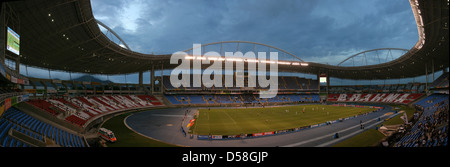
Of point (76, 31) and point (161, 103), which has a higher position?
point (76, 31)

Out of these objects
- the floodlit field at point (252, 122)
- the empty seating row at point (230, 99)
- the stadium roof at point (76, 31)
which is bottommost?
the floodlit field at point (252, 122)

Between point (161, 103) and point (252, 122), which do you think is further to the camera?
point (161, 103)

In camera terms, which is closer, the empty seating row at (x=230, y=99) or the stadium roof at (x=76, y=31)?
the stadium roof at (x=76, y=31)

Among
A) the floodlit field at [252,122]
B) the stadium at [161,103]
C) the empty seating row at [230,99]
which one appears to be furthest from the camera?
the empty seating row at [230,99]

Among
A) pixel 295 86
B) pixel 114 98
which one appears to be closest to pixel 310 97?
pixel 295 86

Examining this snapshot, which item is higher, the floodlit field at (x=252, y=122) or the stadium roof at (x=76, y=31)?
the stadium roof at (x=76, y=31)

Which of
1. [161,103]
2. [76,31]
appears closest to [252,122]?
[76,31]

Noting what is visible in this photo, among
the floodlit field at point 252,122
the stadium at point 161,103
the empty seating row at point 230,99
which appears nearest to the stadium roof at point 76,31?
the stadium at point 161,103

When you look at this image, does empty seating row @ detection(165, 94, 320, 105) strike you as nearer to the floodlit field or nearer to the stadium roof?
the stadium roof

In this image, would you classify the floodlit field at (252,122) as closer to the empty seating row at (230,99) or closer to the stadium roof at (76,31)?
the stadium roof at (76,31)

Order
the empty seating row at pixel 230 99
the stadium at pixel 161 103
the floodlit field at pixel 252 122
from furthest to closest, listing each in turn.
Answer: the empty seating row at pixel 230 99 < the floodlit field at pixel 252 122 < the stadium at pixel 161 103

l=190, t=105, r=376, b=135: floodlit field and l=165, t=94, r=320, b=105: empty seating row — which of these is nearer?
l=190, t=105, r=376, b=135: floodlit field

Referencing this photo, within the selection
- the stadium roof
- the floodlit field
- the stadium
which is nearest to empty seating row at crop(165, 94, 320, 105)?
the stadium

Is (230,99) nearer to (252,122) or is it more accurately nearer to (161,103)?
(161,103)
